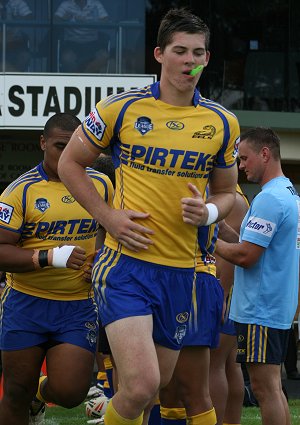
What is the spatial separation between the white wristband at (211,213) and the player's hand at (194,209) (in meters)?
0.05

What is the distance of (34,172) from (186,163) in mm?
1880

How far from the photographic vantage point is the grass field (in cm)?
996

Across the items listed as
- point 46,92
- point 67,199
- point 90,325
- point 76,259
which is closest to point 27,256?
point 76,259

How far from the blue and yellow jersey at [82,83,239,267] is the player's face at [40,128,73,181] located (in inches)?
52.1

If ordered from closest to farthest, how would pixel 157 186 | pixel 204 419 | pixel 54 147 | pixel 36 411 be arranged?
pixel 157 186 < pixel 204 419 < pixel 54 147 < pixel 36 411

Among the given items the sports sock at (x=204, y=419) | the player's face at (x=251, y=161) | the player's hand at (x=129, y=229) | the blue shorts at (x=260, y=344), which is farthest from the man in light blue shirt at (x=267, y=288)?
the player's hand at (x=129, y=229)

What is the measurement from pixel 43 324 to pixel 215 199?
5.80 ft

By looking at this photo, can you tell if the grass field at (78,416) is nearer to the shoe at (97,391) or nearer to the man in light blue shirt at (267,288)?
the shoe at (97,391)

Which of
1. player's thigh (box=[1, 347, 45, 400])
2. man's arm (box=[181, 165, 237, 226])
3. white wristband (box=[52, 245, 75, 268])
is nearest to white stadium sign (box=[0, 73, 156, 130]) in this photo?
player's thigh (box=[1, 347, 45, 400])

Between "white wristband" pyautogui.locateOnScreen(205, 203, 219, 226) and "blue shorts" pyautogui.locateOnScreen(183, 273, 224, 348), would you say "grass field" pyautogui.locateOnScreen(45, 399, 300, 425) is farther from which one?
Result: "white wristband" pyautogui.locateOnScreen(205, 203, 219, 226)

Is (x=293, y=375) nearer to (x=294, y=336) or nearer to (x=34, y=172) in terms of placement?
(x=294, y=336)

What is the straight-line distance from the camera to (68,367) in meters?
7.03

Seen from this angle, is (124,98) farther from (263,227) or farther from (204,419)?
(204,419)

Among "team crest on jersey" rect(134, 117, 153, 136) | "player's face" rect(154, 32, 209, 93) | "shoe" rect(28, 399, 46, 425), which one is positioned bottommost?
"shoe" rect(28, 399, 46, 425)
